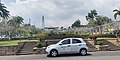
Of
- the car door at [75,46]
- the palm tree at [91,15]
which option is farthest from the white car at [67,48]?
the palm tree at [91,15]

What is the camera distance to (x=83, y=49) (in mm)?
22172

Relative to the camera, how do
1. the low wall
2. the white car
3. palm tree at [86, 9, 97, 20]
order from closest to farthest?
the white car → the low wall → palm tree at [86, 9, 97, 20]

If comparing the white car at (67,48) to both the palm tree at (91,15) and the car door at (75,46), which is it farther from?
the palm tree at (91,15)

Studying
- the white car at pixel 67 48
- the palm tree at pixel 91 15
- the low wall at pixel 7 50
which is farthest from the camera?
the palm tree at pixel 91 15

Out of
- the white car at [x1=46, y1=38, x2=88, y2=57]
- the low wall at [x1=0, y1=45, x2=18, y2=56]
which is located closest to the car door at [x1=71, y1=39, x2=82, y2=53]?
the white car at [x1=46, y1=38, x2=88, y2=57]

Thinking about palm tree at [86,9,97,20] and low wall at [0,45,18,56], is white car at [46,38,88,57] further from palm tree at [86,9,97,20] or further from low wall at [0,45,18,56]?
palm tree at [86,9,97,20]

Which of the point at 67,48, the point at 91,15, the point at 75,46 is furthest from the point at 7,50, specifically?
the point at 91,15

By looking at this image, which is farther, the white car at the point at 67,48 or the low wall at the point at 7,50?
the low wall at the point at 7,50

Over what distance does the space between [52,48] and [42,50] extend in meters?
5.04

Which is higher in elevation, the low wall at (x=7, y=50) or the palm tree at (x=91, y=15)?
the palm tree at (x=91, y=15)

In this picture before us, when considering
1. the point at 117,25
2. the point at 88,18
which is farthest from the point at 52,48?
the point at 88,18

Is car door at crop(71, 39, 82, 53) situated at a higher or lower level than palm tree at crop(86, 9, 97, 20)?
lower

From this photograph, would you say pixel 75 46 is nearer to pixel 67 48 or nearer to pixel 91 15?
pixel 67 48

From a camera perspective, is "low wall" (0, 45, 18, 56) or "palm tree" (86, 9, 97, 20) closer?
"low wall" (0, 45, 18, 56)
